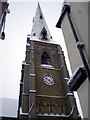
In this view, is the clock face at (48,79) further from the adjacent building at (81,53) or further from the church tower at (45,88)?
the adjacent building at (81,53)

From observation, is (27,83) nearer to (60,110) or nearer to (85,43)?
(60,110)

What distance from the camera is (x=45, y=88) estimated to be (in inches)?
731

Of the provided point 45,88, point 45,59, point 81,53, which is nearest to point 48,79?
point 45,88

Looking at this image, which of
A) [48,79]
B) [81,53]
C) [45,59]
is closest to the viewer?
[81,53]

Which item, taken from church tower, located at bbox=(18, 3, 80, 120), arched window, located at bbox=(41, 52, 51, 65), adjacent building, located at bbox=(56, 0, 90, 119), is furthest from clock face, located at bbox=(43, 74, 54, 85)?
adjacent building, located at bbox=(56, 0, 90, 119)

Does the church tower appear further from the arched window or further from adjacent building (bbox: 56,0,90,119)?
adjacent building (bbox: 56,0,90,119)

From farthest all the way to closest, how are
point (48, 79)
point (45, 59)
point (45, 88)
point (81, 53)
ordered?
point (45, 59) → point (48, 79) → point (45, 88) → point (81, 53)

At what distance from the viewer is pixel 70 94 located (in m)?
17.9

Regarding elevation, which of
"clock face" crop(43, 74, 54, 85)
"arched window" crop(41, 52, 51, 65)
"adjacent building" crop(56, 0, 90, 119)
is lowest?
"adjacent building" crop(56, 0, 90, 119)

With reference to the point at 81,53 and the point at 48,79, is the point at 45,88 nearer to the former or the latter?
the point at 48,79

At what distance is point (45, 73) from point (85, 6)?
701 inches

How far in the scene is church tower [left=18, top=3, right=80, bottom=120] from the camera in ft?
51.1

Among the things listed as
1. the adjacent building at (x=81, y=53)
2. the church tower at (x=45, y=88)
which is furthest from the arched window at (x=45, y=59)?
the adjacent building at (x=81, y=53)

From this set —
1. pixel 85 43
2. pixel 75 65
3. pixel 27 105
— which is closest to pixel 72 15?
pixel 85 43
